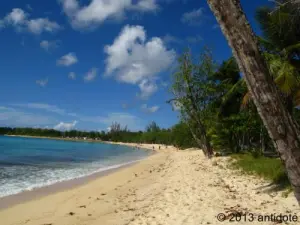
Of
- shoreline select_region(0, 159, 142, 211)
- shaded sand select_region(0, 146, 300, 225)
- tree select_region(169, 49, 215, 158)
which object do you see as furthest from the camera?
tree select_region(169, 49, 215, 158)

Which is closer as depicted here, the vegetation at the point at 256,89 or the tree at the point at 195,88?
the vegetation at the point at 256,89

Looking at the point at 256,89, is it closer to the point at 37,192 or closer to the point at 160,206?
the point at 160,206

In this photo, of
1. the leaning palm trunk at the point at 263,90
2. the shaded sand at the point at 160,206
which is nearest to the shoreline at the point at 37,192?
the shaded sand at the point at 160,206

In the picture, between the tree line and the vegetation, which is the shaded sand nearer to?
the vegetation

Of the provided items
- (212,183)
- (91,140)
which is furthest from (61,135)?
(212,183)

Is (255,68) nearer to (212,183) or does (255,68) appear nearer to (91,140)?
(212,183)

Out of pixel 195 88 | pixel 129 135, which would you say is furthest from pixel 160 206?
pixel 129 135

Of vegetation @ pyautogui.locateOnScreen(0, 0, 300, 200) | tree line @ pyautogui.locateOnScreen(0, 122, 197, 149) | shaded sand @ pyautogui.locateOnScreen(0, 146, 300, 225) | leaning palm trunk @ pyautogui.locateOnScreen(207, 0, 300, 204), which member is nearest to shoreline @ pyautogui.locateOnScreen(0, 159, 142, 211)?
shaded sand @ pyautogui.locateOnScreen(0, 146, 300, 225)

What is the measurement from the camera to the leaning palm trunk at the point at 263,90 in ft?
9.18

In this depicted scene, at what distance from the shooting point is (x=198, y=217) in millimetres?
7219

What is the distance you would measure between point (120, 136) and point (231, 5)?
15404 centimetres

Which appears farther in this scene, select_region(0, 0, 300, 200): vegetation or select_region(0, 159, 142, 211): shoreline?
select_region(0, 159, 142, 211): shoreline

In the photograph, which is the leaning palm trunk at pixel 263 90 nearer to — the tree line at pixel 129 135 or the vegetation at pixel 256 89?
the vegetation at pixel 256 89

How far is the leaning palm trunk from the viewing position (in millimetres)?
2799
